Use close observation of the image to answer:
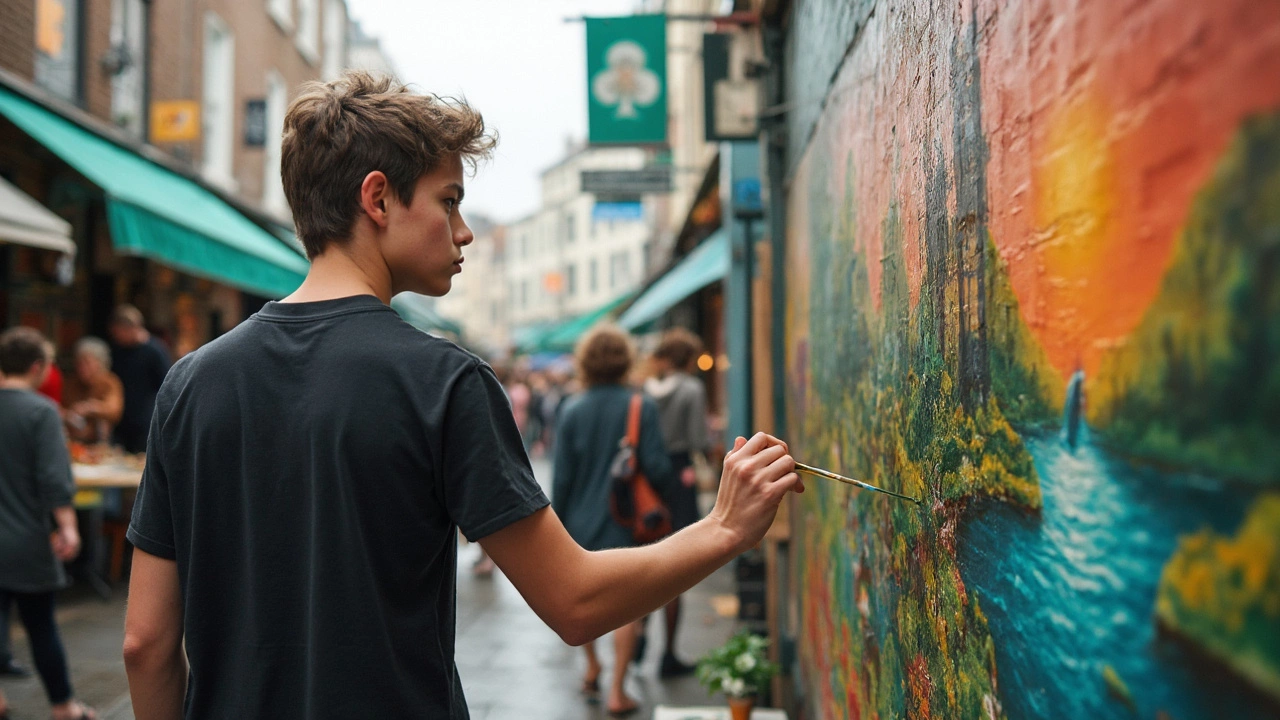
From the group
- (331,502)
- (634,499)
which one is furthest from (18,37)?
(331,502)

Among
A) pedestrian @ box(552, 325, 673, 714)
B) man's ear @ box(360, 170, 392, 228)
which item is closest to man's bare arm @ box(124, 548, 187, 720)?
man's ear @ box(360, 170, 392, 228)

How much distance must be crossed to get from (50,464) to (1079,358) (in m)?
5.21

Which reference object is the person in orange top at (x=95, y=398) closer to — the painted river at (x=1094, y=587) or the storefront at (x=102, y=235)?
the storefront at (x=102, y=235)

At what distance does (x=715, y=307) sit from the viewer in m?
16.9

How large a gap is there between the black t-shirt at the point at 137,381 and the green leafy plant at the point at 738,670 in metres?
5.91

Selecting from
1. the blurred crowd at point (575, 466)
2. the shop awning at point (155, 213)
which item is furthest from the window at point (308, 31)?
the blurred crowd at point (575, 466)

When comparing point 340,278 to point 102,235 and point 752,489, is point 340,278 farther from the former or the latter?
point 102,235

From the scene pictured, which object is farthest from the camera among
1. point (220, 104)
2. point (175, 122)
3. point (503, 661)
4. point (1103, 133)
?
point (220, 104)

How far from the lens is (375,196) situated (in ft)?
5.25

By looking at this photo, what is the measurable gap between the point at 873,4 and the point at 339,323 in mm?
1443

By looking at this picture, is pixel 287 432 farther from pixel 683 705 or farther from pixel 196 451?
pixel 683 705

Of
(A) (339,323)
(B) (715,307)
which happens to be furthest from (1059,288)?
(B) (715,307)

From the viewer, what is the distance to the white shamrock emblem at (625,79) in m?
8.02

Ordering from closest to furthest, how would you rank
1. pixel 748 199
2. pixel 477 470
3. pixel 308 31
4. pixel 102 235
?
pixel 477 470 → pixel 748 199 → pixel 102 235 → pixel 308 31
